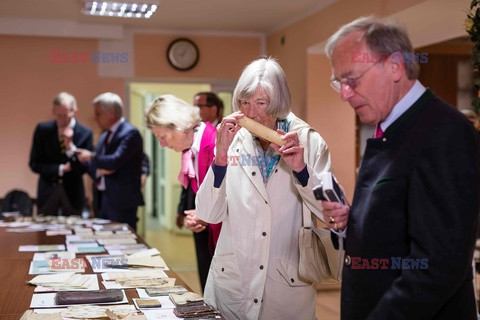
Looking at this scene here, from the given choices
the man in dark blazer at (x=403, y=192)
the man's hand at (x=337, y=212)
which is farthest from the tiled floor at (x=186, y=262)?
the man in dark blazer at (x=403, y=192)

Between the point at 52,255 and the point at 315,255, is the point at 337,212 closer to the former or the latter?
the point at 315,255

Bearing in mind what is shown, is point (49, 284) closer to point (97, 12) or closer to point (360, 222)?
point (360, 222)

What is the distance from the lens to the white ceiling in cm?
614

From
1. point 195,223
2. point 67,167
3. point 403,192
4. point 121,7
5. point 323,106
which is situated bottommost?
point 195,223

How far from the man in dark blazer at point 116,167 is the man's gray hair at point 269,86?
2611 mm

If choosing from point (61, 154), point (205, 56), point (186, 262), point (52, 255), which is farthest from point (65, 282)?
point (205, 56)

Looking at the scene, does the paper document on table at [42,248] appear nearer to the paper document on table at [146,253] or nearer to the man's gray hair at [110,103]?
the paper document on table at [146,253]

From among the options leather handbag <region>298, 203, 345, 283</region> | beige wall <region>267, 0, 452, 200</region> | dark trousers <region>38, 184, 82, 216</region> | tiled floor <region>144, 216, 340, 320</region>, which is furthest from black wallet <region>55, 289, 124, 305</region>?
beige wall <region>267, 0, 452, 200</region>

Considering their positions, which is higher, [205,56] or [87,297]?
[205,56]

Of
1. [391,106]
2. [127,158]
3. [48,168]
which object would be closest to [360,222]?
[391,106]

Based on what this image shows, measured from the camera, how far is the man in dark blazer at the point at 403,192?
1.37 meters

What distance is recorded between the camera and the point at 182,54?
764 centimetres

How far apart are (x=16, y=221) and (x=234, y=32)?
3.93 meters

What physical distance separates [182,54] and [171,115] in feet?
14.2
